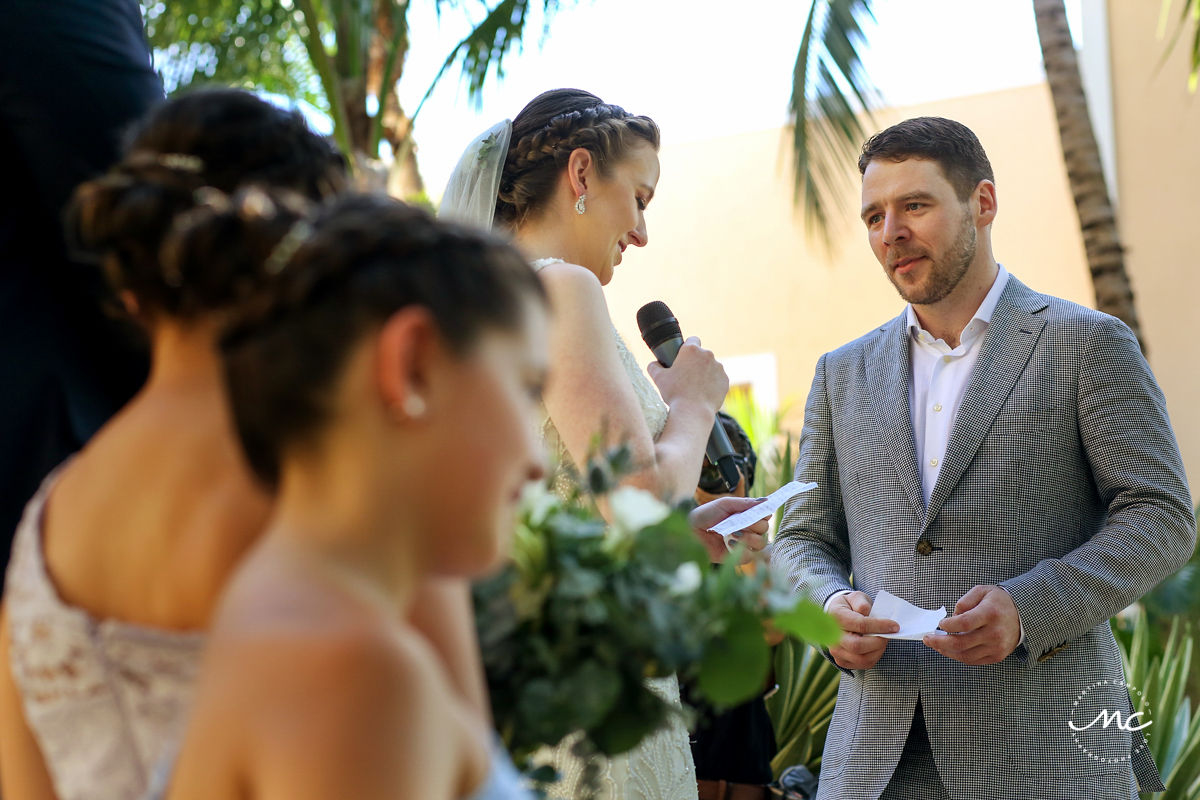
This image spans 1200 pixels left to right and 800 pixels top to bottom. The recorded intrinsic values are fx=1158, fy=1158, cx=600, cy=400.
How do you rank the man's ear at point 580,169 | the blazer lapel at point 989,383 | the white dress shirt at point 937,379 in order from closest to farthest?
the man's ear at point 580,169, the blazer lapel at point 989,383, the white dress shirt at point 937,379

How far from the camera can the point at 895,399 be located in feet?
11.2

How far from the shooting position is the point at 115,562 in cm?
115

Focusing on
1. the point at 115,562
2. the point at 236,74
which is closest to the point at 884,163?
the point at 115,562

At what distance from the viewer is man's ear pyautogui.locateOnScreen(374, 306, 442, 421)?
92 cm

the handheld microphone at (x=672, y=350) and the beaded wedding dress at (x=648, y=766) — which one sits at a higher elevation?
the handheld microphone at (x=672, y=350)

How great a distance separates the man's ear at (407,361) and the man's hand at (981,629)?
2.29 m

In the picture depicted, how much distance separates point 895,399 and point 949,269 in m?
0.44

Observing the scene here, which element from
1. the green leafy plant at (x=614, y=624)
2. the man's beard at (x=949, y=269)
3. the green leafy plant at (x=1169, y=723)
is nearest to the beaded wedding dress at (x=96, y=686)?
the green leafy plant at (x=614, y=624)

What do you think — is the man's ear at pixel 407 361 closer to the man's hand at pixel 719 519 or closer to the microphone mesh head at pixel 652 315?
the man's hand at pixel 719 519

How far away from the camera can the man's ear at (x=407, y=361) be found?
92 centimetres

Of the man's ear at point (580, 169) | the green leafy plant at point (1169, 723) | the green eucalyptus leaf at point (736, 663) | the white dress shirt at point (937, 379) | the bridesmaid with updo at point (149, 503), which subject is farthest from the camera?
the green leafy plant at point (1169, 723)

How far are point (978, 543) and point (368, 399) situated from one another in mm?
2525

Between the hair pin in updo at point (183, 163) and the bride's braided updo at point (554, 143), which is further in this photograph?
the bride's braided updo at point (554, 143)

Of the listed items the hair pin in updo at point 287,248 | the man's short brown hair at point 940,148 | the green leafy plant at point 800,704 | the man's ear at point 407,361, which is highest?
the hair pin in updo at point 287,248
